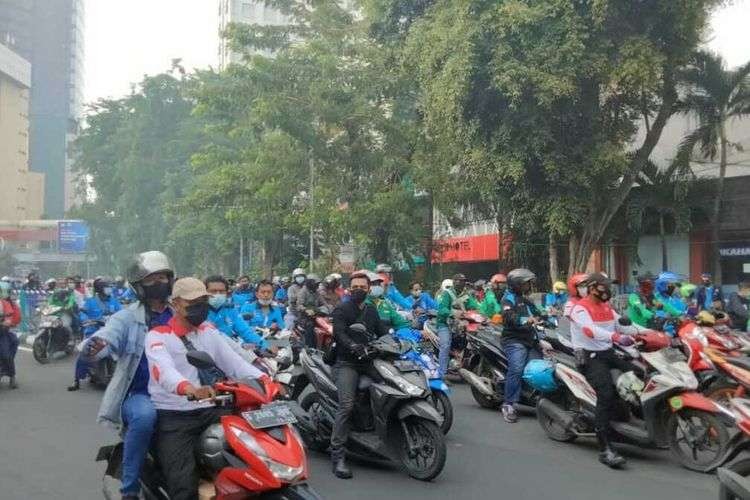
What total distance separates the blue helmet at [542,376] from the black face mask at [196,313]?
4.25m

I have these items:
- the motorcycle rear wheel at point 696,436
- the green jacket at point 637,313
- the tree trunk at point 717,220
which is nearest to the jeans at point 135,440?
the motorcycle rear wheel at point 696,436

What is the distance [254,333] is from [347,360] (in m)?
1.15

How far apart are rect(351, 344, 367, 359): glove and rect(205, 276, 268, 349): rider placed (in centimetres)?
106

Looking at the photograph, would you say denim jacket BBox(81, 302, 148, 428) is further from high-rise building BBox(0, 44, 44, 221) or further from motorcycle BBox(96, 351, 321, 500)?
high-rise building BBox(0, 44, 44, 221)

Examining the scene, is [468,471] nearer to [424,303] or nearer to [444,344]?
[444,344]

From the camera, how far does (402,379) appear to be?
6148 millimetres

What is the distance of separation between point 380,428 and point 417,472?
45 cm

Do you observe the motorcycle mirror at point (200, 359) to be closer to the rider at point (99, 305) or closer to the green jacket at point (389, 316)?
the green jacket at point (389, 316)

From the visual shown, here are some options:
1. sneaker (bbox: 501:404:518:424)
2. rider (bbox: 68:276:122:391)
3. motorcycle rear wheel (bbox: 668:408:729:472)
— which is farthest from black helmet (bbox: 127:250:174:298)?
rider (bbox: 68:276:122:391)

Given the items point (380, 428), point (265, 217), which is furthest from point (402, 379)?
point (265, 217)

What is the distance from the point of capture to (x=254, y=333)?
23.5 feet

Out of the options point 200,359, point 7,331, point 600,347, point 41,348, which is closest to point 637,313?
point 600,347

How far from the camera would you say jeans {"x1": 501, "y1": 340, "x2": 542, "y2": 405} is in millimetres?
8312

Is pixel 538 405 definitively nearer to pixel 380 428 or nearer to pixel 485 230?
pixel 380 428
